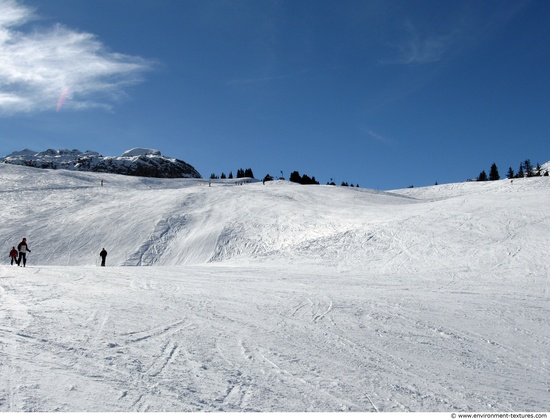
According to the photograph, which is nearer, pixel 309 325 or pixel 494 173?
pixel 309 325

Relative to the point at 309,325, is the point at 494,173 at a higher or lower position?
higher

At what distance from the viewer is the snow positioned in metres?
5.64

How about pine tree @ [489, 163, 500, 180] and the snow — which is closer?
the snow

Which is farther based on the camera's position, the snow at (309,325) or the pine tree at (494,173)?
the pine tree at (494,173)

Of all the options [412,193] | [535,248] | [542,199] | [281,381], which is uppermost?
[412,193]

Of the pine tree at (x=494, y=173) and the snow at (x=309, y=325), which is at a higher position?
the pine tree at (x=494, y=173)

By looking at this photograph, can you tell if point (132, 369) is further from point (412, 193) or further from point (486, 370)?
point (412, 193)

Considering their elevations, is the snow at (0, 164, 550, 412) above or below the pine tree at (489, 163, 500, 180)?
below

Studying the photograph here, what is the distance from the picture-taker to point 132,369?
20.0ft

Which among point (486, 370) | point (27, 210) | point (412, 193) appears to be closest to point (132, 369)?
point (486, 370)

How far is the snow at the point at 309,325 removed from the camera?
564 centimetres

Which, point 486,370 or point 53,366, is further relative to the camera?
point 486,370

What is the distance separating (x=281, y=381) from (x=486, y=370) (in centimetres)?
373

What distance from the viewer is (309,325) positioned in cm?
931
